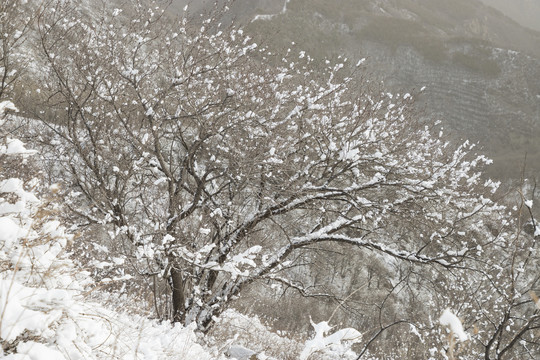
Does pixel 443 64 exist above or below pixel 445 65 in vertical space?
above

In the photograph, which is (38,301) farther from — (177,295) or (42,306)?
(177,295)

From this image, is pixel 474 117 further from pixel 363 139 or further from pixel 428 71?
pixel 363 139

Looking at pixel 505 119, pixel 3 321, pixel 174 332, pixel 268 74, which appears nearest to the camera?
pixel 3 321

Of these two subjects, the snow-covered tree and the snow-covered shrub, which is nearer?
the snow-covered shrub

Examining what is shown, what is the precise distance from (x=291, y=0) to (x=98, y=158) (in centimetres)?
5049

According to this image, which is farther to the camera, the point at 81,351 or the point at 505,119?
the point at 505,119

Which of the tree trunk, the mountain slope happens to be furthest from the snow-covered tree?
the mountain slope

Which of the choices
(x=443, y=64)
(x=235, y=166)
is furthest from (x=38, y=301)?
(x=443, y=64)

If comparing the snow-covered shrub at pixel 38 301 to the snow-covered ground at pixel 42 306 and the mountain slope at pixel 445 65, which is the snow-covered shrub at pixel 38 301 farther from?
the mountain slope at pixel 445 65

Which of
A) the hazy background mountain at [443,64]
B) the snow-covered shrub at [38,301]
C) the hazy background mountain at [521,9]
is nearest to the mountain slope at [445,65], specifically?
the hazy background mountain at [443,64]

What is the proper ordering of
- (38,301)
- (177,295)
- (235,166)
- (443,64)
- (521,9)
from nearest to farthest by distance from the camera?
(38,301), (235,166), (177,295), (443,64), (521,9)

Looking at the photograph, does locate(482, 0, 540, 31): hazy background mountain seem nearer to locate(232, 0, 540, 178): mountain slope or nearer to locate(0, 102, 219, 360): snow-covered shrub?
locate(232, 0, 540, 178): mountain slope

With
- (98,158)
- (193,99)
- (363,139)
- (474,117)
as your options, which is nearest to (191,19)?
(193,99)

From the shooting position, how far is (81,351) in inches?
68.1
